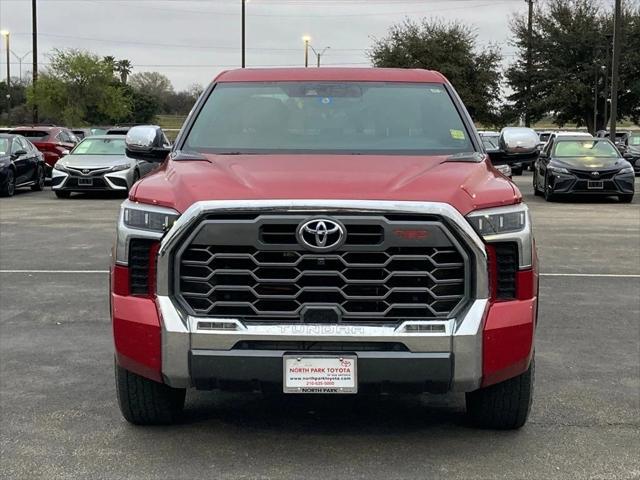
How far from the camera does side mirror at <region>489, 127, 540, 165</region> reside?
5547mm

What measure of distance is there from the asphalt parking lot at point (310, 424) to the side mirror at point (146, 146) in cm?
142

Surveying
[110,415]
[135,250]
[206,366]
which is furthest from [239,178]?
[110,415]

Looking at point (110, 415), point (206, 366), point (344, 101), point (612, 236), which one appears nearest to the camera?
point (206, 366)

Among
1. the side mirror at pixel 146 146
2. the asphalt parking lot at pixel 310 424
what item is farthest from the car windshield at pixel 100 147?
the side mirror at pixel 146 146

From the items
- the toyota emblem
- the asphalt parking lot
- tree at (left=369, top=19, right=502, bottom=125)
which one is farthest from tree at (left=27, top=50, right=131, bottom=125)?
the toyota emblem

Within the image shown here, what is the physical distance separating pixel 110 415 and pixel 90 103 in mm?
45619

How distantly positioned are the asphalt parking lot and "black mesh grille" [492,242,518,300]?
823mm

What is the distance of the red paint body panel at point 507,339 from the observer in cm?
387

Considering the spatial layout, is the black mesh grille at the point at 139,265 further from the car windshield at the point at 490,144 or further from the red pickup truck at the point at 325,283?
the car windshield at the point at 490,144

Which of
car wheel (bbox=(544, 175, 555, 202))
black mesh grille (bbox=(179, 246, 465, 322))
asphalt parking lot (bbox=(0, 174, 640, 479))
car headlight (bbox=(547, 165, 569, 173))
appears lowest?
asphalt parking lot (bbox=(0, 174, 640, 479))

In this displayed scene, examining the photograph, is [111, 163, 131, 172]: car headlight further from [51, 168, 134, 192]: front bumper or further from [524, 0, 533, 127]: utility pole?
[524, 0, 533, 127]: utility pole

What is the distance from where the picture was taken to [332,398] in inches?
200

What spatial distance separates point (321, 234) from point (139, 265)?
86 centimetres

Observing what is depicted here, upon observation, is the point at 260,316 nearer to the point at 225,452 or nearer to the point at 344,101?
the point at 225,452
